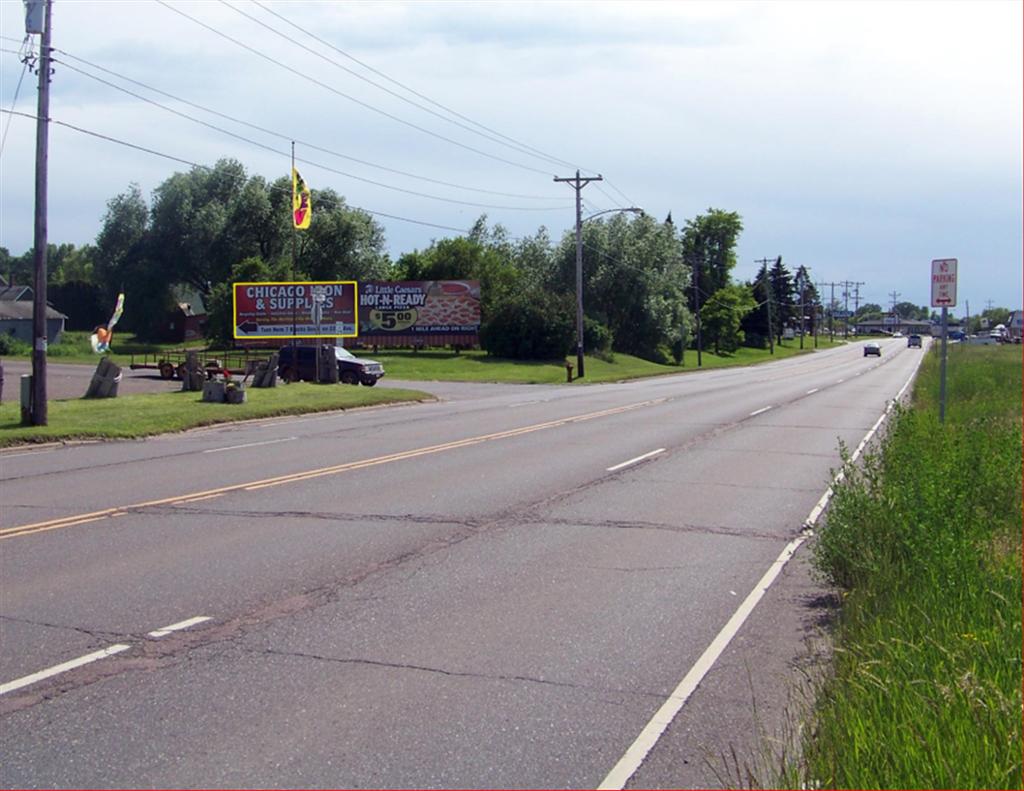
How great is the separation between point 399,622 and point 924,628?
353cm

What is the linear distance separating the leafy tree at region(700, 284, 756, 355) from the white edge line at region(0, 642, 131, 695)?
4134 inches

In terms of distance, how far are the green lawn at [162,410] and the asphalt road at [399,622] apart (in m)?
5.39

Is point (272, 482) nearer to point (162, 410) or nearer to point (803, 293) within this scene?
point (162, 410)

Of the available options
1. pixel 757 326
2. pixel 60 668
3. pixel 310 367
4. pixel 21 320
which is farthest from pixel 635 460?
pixel 757 326

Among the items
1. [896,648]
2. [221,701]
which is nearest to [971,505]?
[896,648]

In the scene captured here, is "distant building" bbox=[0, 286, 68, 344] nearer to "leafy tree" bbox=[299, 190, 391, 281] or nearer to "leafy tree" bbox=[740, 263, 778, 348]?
"leafy tree" bbox=[299, 190, 391, 281]

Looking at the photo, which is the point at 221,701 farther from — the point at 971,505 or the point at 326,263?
the point at 326,263

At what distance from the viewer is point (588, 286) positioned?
3364 inches

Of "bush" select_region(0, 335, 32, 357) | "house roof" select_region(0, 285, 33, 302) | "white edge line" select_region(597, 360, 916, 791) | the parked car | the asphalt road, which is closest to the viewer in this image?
"white edge line" select_region(597, 360, 916, 791)

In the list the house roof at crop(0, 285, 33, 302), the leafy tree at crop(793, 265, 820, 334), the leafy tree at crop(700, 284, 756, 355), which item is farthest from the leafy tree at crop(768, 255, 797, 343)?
the house roof at crop(0, 285, 33, 302)

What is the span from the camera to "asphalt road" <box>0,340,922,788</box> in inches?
218

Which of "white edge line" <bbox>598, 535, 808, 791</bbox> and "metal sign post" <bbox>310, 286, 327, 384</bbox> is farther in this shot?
"metal sign post" <bbox>310, 286, 327, 384</bbox>

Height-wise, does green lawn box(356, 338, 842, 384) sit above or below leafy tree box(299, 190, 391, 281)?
below

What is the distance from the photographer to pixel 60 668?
6.83 metres
